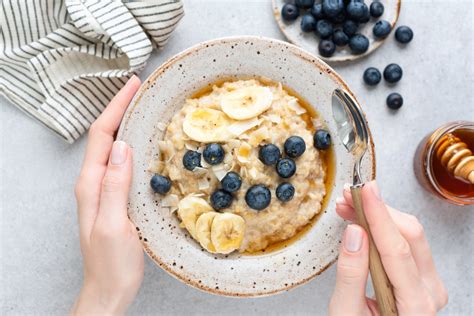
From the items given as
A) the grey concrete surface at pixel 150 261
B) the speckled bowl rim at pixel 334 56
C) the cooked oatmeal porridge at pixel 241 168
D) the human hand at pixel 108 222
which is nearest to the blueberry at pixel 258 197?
the cooked oatmeal porridge at pixel 241 168

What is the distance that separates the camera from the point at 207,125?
2.01 metres

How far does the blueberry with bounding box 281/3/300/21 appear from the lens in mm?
2312

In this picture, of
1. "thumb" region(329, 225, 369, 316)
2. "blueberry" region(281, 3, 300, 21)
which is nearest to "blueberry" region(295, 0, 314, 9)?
"blueberry" region(281, 3, 300, 21)

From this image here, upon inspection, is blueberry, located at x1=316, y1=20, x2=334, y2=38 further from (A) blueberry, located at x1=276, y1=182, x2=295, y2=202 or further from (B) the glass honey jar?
(A) blueberry, located at x1=276, y1=182, x2=295, y2=202

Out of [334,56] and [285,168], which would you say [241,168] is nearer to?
[285,168]

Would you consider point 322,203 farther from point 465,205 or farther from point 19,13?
point 19,13

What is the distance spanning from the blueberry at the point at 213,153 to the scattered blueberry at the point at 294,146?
0.76ft

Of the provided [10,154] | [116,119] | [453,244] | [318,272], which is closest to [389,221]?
[318,272]

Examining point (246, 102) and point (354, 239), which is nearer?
point (354, 239)

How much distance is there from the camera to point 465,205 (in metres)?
2.45

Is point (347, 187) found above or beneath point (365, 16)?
beneath

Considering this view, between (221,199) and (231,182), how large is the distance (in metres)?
0.07

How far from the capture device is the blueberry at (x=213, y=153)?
1943 mm

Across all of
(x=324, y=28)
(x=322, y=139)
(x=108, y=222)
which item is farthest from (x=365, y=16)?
(x=108, y=222)
